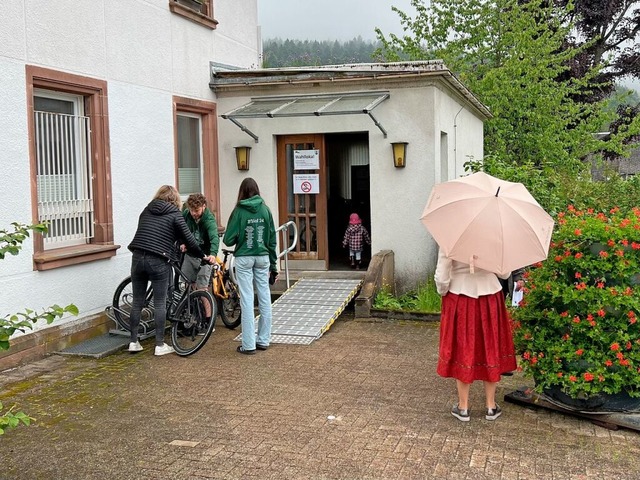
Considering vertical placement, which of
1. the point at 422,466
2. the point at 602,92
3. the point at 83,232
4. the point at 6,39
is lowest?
the point at 422,466

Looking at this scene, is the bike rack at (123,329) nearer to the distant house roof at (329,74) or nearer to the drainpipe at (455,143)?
the distant house roof at (329,74)

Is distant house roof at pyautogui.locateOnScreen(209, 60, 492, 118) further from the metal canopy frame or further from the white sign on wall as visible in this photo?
the white sign on wall

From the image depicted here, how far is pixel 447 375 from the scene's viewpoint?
5996mm

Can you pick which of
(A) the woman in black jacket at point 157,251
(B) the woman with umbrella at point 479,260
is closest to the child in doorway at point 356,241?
(A) the woman in black jacket at point 157,251

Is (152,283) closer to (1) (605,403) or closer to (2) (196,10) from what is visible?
(1) (605,403)

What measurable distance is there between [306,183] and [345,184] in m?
3.13

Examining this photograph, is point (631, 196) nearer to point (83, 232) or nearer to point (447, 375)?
point (447, 375)

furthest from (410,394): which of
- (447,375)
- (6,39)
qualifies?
(6,39)

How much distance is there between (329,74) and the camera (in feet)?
37.9

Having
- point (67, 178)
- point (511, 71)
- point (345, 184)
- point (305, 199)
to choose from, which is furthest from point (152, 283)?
point (511, 71)

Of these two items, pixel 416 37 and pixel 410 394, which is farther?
pixel 416 37

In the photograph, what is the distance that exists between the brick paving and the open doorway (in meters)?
6.94

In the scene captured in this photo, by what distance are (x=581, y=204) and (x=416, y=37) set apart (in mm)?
15861

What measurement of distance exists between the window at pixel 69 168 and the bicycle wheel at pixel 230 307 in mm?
1518
